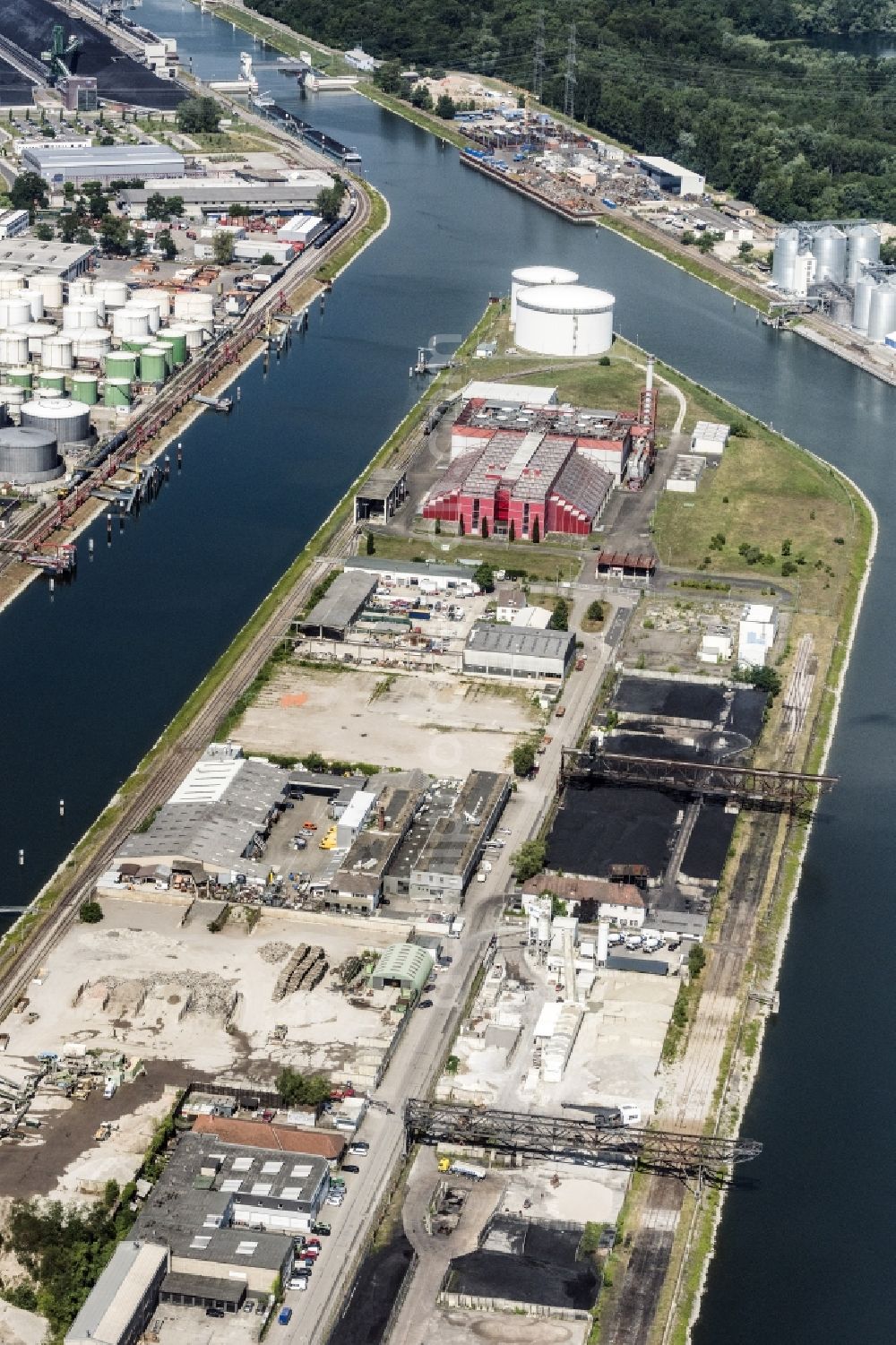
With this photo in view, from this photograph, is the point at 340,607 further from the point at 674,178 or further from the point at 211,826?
the point at 674,178

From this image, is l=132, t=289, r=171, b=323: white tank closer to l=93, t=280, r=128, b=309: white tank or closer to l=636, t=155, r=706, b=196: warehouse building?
l=93, t=280, r=128, b=309: white tank

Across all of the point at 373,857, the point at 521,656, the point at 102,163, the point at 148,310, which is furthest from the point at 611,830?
the point at 102,163

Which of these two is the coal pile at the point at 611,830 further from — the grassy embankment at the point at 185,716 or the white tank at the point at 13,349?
the white tank at the point at 13,349

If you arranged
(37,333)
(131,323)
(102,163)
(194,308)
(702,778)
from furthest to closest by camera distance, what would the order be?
1. (102,163)
2. (194,308)
3. (131,323)
4. (37,333)
5. (702,778)

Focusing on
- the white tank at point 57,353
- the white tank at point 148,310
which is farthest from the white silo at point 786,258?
the white tank at point 57,353

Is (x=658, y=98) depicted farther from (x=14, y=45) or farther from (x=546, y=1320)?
(x=546, y=1320)

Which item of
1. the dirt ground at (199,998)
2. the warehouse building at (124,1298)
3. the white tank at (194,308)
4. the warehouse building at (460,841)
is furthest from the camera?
the white tank at (194,308)
